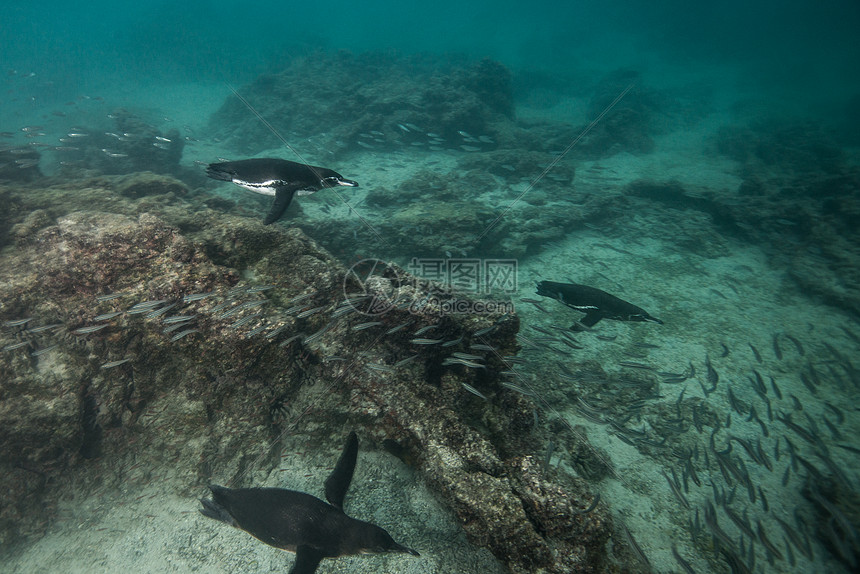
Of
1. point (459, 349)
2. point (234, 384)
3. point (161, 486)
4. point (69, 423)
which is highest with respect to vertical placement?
point (459, 349)

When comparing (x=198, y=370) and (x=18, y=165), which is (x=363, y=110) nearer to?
(x=18, y=165)

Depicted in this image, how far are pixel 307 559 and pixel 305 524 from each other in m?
0.33

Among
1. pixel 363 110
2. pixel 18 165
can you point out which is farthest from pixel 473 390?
pixel 363 110

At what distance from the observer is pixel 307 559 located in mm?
3238

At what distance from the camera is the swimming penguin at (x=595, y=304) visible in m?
6.62

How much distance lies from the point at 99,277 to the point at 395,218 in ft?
25.8

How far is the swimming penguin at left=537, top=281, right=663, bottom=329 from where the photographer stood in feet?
21.7

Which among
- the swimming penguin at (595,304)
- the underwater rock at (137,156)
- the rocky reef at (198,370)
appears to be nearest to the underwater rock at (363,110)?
the underwater rock at (137,156)

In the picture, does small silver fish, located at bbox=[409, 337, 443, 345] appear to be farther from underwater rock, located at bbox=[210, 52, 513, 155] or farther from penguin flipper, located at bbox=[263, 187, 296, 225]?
underwater rock, located at bbox=[210, 52, 513, 155]

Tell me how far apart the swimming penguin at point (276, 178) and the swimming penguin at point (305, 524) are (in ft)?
11.6

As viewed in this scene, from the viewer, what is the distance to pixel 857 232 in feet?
36.2

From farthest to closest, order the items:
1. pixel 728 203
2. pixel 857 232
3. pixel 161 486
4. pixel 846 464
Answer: pixel 728 203, pixel 857 232, pixel 846 464, pixel 161 486

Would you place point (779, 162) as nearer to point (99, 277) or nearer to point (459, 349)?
point (459, 349)

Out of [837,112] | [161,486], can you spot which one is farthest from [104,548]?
[837,112]
